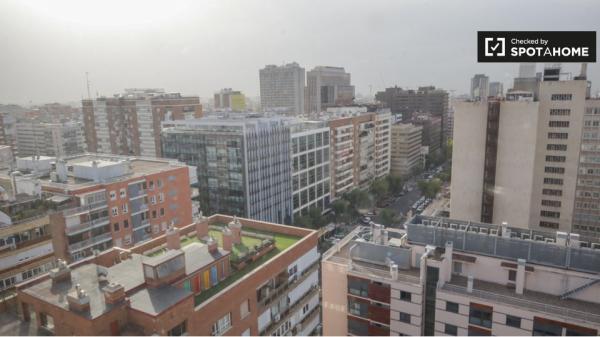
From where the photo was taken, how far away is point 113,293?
5.52 meters

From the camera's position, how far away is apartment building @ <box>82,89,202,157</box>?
3122 cm

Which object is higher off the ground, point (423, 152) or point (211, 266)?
point (211, 266)

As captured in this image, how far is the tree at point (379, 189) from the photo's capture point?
2856 cm

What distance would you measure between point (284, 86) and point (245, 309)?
59.6 meters

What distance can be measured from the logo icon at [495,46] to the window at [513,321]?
4.21m

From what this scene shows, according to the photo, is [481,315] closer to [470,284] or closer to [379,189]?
[470,284]

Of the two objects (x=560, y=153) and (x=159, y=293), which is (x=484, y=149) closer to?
(x=560, y=153)

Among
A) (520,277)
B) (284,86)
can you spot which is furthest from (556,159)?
(284,86)

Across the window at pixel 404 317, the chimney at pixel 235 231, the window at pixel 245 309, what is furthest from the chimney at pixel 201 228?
the window at pixel 404 317

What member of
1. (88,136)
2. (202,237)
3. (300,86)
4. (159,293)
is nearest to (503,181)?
(202,237)

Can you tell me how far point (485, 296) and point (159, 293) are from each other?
5272mm

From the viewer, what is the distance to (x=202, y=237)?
344 inches

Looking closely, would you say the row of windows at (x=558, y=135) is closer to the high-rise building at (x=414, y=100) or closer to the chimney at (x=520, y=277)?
the chimney at (x=520, y=277)

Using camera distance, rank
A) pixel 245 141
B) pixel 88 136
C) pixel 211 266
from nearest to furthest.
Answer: pixel 211 266, pixel 245 141, pixel 88 136
